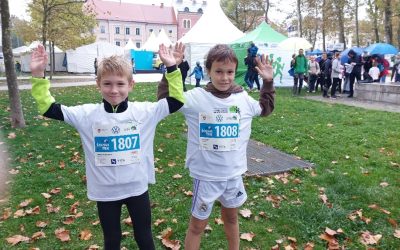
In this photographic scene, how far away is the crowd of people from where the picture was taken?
14422mm

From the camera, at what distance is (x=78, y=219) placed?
3.95 meters

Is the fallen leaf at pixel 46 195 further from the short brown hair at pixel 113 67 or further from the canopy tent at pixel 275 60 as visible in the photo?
the canopy tent at pixel 275 60

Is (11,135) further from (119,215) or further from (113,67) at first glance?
(113,67)

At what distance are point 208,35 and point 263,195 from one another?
1736cm

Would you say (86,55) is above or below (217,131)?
above

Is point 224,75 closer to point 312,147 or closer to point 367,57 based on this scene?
point 312,147

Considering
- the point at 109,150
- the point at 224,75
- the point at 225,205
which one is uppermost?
the point at 224,75

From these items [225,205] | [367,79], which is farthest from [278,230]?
[367,79]

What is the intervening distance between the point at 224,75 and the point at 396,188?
3.34m

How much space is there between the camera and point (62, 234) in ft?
11.9

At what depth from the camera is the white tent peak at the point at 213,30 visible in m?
20.7

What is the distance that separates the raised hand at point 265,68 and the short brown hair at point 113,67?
1112mm

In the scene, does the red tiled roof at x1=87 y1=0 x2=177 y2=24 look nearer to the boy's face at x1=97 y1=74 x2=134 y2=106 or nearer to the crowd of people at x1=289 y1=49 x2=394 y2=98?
the crowd of people at x1=289 y1=49 x2=394 y2=98

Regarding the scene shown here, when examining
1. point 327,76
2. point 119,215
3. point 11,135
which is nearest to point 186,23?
point 327,76
